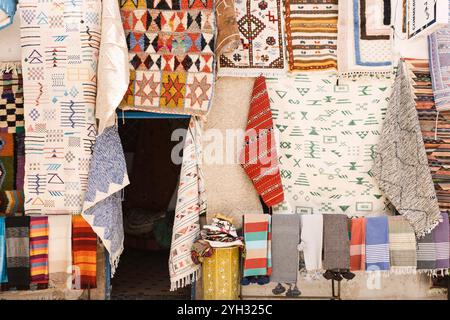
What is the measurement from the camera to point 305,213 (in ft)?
16.2

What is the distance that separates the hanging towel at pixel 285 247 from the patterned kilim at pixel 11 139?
2262 mm

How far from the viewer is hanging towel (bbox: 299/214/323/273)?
4.72 meters

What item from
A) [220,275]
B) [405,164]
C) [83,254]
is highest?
[405,164]

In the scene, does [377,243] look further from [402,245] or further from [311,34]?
[311,34]

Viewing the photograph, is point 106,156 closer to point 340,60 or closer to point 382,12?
point 340,60

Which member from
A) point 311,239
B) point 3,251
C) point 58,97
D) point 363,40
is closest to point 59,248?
point 3,251

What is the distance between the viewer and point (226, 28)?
4.63 m

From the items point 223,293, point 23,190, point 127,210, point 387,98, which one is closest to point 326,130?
point 387,98

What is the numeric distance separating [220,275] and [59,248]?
1384 millimetres

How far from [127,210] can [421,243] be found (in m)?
4.16

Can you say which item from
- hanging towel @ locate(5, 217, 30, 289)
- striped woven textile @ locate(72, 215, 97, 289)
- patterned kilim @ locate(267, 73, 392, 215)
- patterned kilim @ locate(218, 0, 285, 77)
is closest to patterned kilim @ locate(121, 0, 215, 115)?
patterned kilim @ locate(218, 0, 285, 77)

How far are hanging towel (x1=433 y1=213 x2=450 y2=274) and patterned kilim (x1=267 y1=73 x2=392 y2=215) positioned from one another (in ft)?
1.73

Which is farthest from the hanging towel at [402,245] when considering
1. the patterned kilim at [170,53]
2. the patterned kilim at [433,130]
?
the patterned kilim at [170,53]

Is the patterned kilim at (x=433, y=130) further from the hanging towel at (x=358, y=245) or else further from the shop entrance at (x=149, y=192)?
the shop entrance at (x=149, y=192)
